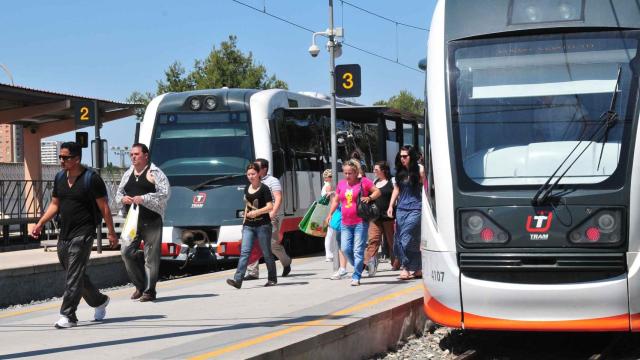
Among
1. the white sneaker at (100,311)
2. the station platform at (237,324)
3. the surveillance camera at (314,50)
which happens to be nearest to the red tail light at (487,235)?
the station platform at (237,324)

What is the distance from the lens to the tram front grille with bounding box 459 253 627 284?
838 cm

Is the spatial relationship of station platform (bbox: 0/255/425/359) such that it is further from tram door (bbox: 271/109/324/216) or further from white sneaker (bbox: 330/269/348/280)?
tram door (bbox: 271/109/324/216)

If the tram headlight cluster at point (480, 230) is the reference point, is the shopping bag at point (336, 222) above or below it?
below

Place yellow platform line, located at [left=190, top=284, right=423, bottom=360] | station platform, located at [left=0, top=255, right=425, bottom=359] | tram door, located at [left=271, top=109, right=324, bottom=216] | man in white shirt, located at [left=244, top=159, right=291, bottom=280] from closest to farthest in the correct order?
yellow platform line, located at [left=190, top=284, right=423, bottom=360], station platform, located at [left=0, top=255, right=425, bottom=359], man in white shirt, located at [left=244, top=159, right=291, bottom=280], tram door, located at [left=271, top=109, right=324, bottom=216]

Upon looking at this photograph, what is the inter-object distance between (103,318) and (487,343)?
3.80 m

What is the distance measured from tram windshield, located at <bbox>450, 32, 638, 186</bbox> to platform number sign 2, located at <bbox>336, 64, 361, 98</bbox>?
5.00 m

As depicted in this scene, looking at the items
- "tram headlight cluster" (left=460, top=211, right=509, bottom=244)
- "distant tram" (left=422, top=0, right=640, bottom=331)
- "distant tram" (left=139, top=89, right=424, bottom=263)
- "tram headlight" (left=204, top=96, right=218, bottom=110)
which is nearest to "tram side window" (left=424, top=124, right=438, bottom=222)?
"distant tram" (left=422, top=0, right=640, bottom=331)

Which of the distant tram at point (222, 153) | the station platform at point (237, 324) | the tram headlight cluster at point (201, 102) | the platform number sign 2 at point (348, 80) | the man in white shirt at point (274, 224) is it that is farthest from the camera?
the tram headlight cluster at point (201, 102)

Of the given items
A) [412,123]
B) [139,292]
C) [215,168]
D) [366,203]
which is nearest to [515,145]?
[366,203]

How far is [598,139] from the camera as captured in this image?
348 inches

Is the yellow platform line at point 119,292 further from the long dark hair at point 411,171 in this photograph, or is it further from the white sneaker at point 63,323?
the long dark hair at point 411,171

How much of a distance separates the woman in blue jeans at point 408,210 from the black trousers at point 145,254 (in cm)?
322

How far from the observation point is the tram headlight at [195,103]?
18.3m

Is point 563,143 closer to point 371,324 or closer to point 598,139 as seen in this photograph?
point 598,139
